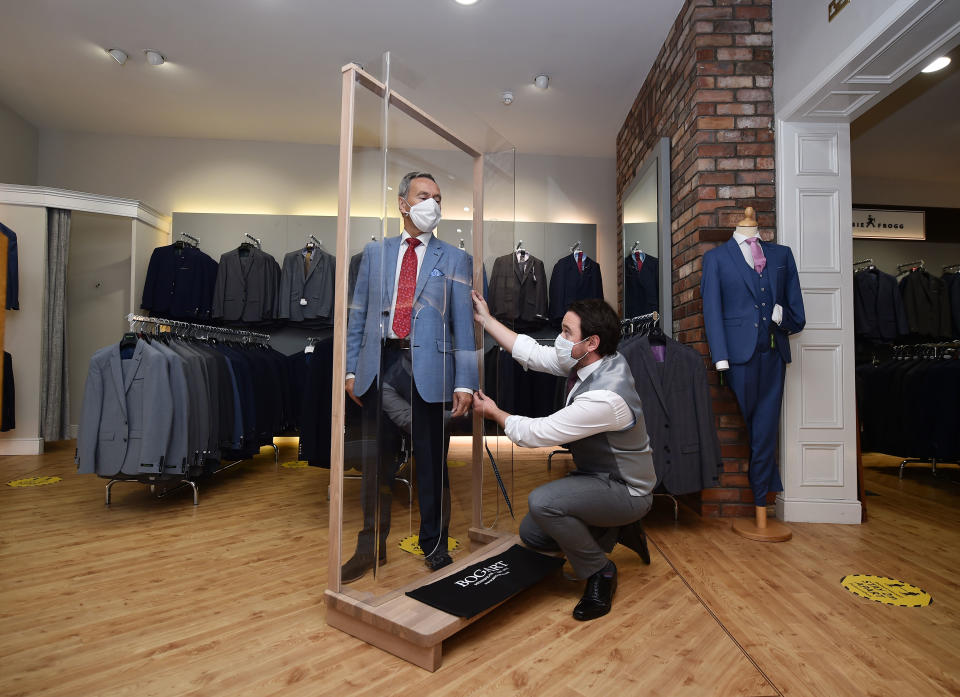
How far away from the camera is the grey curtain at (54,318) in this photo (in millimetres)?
4699

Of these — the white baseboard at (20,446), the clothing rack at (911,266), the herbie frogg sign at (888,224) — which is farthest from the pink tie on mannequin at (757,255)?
the white baseboard at (20,446)

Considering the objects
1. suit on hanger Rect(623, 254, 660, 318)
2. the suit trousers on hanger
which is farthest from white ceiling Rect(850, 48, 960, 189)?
the suit trousers on hanger

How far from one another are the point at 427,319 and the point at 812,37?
254cm

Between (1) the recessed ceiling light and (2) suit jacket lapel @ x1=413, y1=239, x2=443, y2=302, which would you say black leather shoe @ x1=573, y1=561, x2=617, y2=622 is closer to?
(2) suit jacket lapel @ x1=413, y1=239, x2=443, y2=302

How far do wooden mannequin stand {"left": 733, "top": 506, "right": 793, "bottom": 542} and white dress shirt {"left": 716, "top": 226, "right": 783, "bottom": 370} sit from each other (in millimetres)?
780

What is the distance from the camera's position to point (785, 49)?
2.96 metres

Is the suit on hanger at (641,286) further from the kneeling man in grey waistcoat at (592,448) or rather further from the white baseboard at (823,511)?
the kneeling man in grey waistcoat at (592,448)

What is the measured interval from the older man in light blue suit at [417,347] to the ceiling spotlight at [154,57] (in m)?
3.47

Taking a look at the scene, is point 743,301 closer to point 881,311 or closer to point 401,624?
point 401,624

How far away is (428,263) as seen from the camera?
1844 millimetres

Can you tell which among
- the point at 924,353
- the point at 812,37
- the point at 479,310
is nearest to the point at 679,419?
the point at 479,310

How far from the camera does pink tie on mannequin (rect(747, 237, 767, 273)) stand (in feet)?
9.19

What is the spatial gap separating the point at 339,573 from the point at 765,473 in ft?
7.30

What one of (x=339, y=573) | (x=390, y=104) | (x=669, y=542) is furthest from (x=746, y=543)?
(x=390, y=104)
